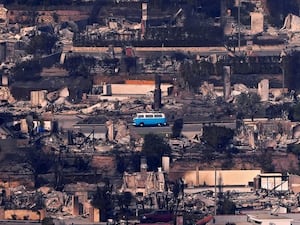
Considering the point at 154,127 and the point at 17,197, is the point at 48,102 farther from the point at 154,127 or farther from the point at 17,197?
the point at 17,197

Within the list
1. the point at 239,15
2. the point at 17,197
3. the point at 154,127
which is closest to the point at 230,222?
the point at 17,197

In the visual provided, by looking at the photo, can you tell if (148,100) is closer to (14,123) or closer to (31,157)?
(14,123)

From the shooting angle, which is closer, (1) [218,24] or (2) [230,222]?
(2) [230,222]

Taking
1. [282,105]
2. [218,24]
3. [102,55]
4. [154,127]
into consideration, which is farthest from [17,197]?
[218,24]

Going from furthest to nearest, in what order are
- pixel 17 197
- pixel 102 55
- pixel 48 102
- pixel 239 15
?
pixel 239 15 → pixel 102 55 → pixel 48 102 → pixel 17 197

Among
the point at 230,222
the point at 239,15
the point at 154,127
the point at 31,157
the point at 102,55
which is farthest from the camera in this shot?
the point at 239,15

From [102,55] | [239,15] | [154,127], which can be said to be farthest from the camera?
[239,15]
